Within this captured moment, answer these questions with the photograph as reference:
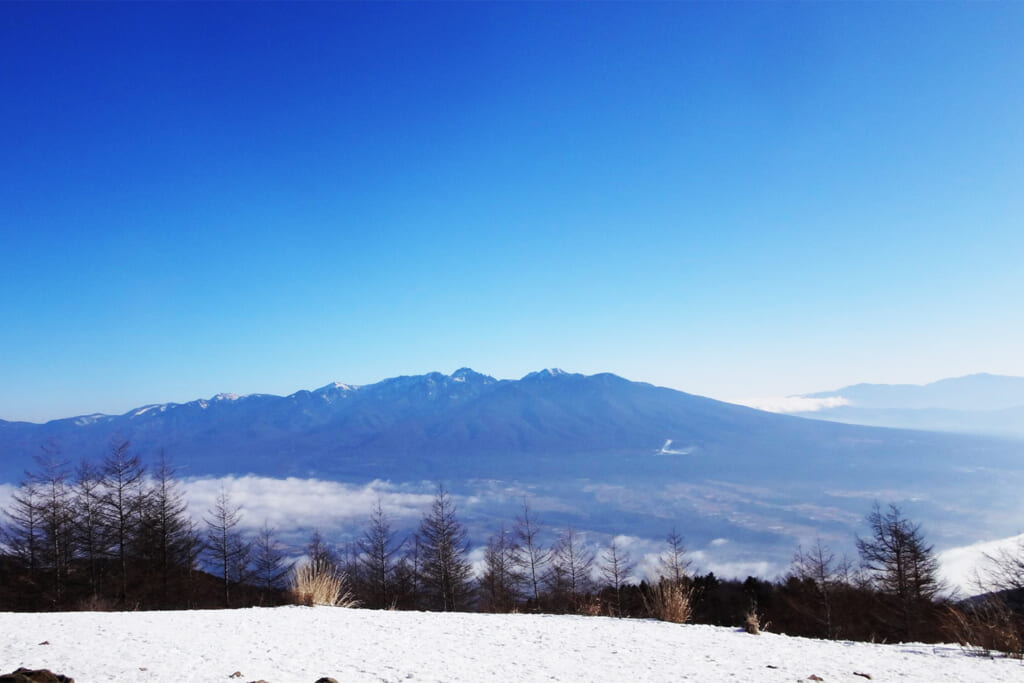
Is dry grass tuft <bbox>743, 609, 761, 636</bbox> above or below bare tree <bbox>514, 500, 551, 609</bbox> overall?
above

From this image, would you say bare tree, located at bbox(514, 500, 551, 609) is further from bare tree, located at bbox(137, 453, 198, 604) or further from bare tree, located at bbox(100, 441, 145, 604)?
bare tree, located at bbox(100, 441, 145, 604)

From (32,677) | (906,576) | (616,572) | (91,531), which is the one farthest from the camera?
(616,572)

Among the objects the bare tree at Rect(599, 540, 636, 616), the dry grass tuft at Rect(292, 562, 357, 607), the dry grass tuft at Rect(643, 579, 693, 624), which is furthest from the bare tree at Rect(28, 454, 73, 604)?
the dry grass tuft at Rect(643, 579, 693, 624)

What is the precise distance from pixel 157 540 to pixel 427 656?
3107cm

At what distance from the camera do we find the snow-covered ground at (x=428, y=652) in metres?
4.62

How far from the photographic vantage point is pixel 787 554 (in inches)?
7859

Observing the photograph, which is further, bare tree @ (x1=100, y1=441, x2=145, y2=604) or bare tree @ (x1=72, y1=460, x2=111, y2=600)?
bare tree @ (x1=72, y1=460, x2=111, y2=600)

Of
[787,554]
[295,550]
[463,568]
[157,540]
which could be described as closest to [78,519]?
[157,540]

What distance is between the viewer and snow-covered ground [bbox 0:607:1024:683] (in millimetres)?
4621

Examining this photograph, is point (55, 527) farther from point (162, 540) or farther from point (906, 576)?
point (906, 576)

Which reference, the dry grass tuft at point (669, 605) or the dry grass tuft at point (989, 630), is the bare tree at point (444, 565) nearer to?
the dry grass tuft at point (669, 605)

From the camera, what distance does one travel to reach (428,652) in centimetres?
547

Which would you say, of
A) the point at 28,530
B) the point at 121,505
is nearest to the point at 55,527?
the point at 28,530

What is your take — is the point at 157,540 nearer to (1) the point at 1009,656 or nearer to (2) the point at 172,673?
(2) the point at 172,673
